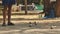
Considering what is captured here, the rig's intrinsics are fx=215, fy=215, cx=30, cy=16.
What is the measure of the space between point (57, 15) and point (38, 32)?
21.0 ft

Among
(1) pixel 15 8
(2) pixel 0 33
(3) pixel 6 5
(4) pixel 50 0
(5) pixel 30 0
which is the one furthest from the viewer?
(5) pixel 30 0

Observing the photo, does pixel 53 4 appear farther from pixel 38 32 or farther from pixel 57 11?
pixel 38 32

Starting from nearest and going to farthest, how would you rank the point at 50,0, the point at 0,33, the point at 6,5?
the point at 0,33 → the point at 6,5 → the point at 50,0

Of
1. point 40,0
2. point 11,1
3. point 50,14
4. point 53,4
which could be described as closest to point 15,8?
point 53,4

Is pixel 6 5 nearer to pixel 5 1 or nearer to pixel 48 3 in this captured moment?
pixel 5 1

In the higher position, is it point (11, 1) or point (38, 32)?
point (11, 1)

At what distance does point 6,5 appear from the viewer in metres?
7.68

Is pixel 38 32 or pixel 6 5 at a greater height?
pixel 6 5

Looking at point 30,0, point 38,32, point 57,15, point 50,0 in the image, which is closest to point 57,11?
point 57,15

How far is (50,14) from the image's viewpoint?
12.8m

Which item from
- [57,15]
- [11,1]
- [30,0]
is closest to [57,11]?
[57,15]

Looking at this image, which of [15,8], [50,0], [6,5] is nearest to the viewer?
[6,5]

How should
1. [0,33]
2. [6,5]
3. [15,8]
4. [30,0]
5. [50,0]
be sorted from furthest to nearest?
1. [30,0]
2. [15,8]
3. [50,0]
4. [6,5]
5. [0,33]

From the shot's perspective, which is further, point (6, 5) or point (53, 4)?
point (53, 4)
